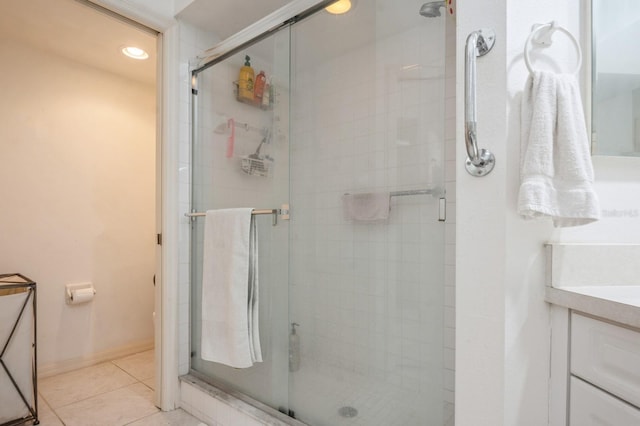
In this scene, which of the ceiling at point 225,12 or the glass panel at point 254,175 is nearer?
the glass panel at point 254,175

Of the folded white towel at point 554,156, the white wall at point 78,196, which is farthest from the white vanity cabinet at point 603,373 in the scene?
the white wall at point 78,196

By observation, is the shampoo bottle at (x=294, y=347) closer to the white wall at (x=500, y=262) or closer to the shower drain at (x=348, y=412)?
the shower drain at (x=348, y=412)

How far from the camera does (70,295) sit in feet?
7.39

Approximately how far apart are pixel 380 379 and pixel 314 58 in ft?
4.89

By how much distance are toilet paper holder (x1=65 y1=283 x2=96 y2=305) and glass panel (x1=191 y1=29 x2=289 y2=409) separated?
0.99 m

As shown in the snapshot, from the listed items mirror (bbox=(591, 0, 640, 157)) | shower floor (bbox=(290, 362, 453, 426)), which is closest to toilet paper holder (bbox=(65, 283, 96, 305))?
shower floor (bbox=(290, 362, 453, 426))

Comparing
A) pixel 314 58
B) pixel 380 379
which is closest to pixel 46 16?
pixel 314 58

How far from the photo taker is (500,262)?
71 centimetres

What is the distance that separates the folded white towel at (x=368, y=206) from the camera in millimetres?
1448

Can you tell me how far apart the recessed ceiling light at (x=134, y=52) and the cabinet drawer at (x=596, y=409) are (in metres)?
2.72

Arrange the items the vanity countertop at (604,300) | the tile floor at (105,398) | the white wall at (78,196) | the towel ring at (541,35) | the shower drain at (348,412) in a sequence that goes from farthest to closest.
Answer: the white wall at (78,196)
the tile floor at (105,398)
the shower drain at (348,412)
the towel ring at (541,35)
the vanity countertop at (604,300)

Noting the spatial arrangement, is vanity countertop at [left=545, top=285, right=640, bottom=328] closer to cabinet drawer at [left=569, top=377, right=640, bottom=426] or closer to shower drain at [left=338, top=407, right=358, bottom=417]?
cabinet drawer at [left=569, top=377, right=640, bottom=426]

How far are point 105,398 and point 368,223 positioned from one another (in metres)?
1.80

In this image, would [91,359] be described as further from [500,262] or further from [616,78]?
[616,78]
